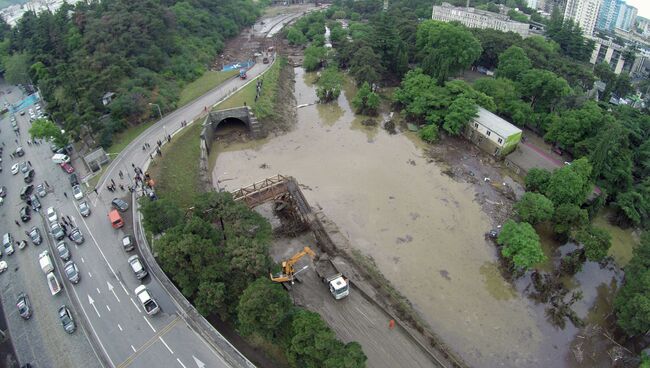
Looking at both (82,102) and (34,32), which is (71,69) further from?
(34,32)

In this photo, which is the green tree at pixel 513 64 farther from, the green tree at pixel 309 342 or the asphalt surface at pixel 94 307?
the asphalt surface at pixel 94 307

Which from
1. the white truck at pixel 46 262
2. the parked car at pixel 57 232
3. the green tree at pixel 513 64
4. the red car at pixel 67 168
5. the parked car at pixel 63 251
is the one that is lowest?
the white truck at pixel 46 262

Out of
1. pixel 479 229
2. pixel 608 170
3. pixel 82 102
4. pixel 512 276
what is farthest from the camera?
pixel 82 102

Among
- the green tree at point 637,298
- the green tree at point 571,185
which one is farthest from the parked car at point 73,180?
the green tree at point 637,298

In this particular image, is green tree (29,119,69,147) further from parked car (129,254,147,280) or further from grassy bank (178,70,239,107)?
parked car (129,254,147,280)

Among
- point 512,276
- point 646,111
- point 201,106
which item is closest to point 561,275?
point 512,276

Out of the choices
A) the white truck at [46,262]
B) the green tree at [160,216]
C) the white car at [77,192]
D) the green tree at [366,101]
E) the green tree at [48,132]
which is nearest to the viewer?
the green tree at [160,216]

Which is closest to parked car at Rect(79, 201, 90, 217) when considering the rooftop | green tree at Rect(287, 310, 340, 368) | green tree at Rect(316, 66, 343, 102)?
green tree at Rect(287, 310, 340, 368)
